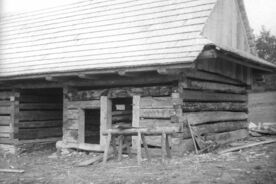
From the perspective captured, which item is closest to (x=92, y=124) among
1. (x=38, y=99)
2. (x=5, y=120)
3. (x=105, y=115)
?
(x=38, y=99)

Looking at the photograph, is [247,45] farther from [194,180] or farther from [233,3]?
[194,180]

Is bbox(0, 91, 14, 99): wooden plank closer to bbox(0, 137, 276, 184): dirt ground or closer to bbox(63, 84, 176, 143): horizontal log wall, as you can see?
bbox(63, 84, 176, 143): horizontal log wall

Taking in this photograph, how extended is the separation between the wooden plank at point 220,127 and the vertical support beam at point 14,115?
18.8ft

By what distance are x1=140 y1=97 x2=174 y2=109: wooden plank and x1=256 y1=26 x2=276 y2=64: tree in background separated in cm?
1441

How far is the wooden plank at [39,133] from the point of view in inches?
469

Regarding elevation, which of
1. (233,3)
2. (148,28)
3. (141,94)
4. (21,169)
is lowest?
(21,169)

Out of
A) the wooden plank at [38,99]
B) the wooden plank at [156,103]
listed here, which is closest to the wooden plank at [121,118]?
the wooden plank at [156,103]

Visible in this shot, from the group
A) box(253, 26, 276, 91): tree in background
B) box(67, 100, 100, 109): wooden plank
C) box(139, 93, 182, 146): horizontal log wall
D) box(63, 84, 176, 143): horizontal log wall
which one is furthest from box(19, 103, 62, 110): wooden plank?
box(253, 26, 276, 91): tree in background

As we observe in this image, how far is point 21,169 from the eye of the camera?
8797 millimetres

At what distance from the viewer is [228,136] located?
35.9ft

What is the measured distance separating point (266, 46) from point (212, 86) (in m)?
16.0

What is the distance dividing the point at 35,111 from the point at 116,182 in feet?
21.3

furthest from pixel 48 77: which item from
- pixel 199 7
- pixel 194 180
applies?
pixel 194 180

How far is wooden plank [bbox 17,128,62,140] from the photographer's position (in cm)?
1191
